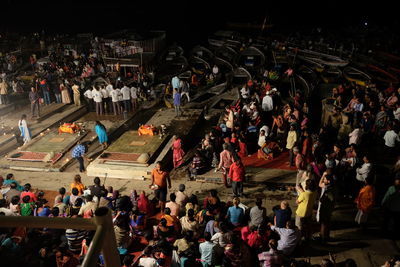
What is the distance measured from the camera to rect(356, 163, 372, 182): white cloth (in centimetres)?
906

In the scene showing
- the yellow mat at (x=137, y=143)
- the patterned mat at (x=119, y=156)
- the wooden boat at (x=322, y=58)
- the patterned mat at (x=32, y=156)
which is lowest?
the patterned mat at (x=32, y=156)

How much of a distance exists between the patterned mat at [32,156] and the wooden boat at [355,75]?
50.8 feet

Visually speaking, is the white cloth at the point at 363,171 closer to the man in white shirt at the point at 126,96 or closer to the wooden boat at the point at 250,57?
the man in white shirt at the point at 126,96

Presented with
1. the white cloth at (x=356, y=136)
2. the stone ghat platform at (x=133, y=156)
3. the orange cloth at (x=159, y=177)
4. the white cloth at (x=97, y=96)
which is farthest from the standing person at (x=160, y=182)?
the white cloth at (x=97, y=96)

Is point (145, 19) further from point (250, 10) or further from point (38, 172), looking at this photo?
point (38, 172)

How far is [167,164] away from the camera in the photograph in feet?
45.7

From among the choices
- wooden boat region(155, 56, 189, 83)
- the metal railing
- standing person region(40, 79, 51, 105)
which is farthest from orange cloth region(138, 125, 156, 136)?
the metal railing

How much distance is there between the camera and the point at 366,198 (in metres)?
8.29

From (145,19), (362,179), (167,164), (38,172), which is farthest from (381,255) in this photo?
(145,19)

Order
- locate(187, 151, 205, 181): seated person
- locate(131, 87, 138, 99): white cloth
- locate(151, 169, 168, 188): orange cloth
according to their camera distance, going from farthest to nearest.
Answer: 1. locate(131, 87, 138, 99): white cloth
2. locate(187, 151, 205, 181): seated person
3. locate(151, 169, 168, 188): orange cloth

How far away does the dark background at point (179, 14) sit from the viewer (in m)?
48.8

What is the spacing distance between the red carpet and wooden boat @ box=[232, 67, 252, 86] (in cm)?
→ 959

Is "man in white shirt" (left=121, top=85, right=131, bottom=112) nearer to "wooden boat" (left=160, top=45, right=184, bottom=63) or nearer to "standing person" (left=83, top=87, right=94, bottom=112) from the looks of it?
"standing person" (left=83, top=87, right=94, bottom=112)

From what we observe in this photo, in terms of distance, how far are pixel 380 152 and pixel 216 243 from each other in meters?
7.53
